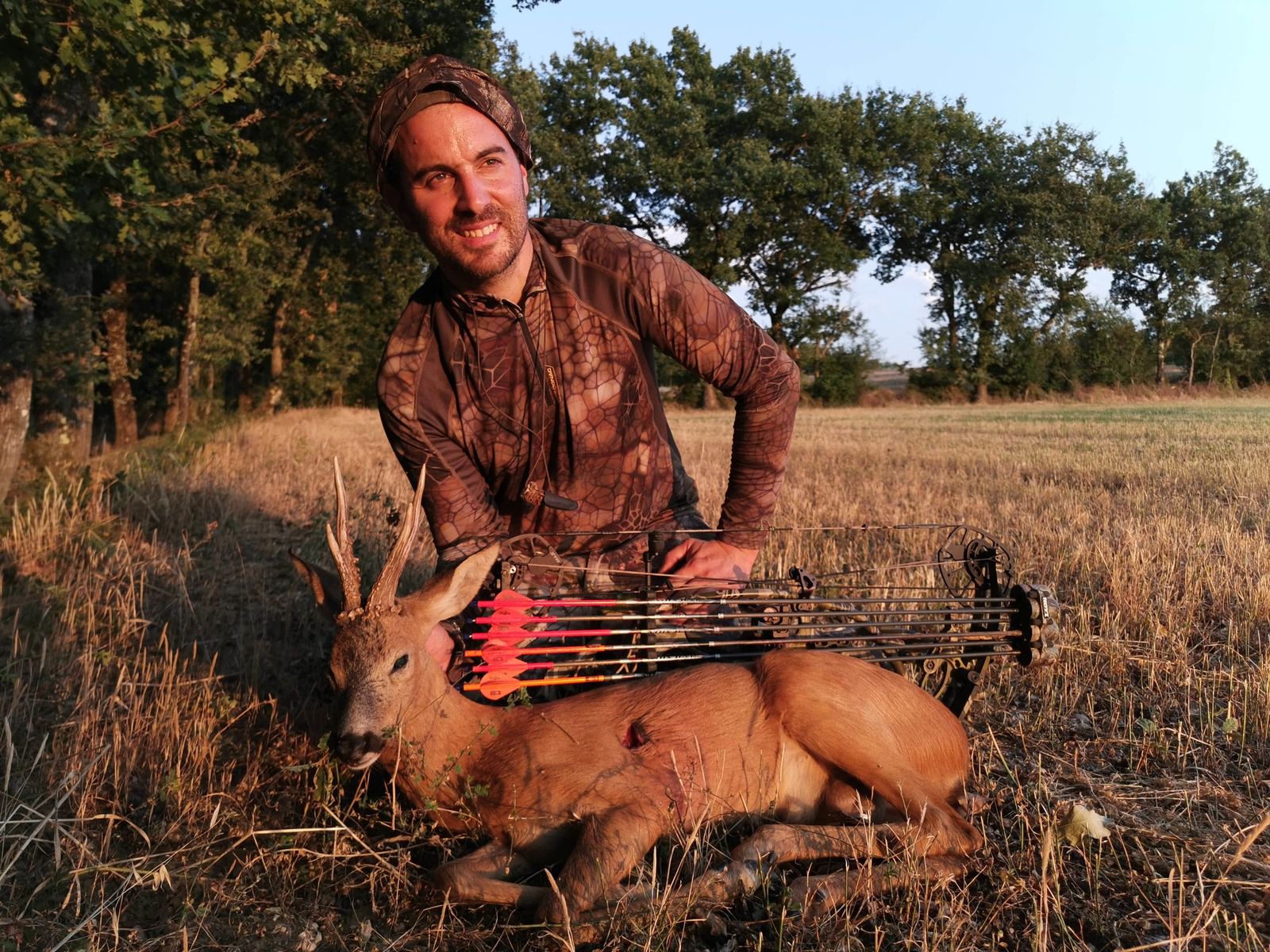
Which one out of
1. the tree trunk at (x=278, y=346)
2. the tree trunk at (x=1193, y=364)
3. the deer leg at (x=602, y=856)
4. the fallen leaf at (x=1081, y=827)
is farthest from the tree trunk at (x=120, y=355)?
the tree trunk at (x=1193, y=364)

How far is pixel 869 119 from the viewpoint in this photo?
42.2 metres

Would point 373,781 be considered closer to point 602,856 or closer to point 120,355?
point 602,856

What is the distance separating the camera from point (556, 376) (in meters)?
4.18

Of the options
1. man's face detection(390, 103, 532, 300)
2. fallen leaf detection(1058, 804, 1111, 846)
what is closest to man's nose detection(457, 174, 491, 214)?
man's face detection(390, 103, 532, 300)

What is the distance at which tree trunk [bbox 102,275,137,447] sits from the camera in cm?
1767

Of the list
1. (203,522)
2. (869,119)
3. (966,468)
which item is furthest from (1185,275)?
(203,522)

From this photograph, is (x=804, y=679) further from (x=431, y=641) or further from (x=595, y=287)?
(x=595, y=287)

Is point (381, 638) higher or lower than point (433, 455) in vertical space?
lower

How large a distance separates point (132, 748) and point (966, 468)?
10.4 metres

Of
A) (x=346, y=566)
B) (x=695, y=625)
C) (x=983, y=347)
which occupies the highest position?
(x=983, y=347)

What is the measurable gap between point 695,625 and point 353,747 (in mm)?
1474

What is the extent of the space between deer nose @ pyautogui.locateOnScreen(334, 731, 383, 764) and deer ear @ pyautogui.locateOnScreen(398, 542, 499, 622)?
48 cm

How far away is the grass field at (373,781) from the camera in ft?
9.05

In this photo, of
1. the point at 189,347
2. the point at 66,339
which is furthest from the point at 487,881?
the point at 189,347
